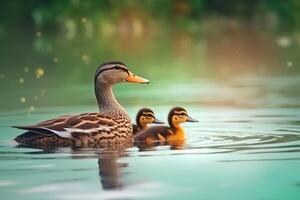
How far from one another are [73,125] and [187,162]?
203 centimetres

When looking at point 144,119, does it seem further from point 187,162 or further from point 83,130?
point 187,162

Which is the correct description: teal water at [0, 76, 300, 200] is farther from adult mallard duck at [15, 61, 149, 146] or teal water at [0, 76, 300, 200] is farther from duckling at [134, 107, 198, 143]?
adult mallard duck at [15, 61, 149, 146]

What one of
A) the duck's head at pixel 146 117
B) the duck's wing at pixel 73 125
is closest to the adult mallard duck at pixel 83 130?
the duck's wing at pixel 73 125

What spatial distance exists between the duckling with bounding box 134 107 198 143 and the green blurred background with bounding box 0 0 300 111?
3.90 meters

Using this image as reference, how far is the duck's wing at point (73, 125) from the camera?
12.8 m

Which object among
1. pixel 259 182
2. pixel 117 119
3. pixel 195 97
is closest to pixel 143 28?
pixel 195 97

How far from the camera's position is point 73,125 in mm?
12930

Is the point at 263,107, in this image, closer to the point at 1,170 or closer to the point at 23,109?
the point at 23,109

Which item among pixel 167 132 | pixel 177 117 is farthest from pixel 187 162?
pixel 177 117

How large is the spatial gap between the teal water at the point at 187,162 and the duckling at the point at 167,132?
0.15 metres

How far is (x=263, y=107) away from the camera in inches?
659

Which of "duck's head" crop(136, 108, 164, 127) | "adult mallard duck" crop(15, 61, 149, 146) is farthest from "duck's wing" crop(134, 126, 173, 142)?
"duck's head" crop(136, 108, 164, 127)

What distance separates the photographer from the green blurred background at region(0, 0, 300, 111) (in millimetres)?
23422

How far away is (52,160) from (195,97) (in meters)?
7.29
